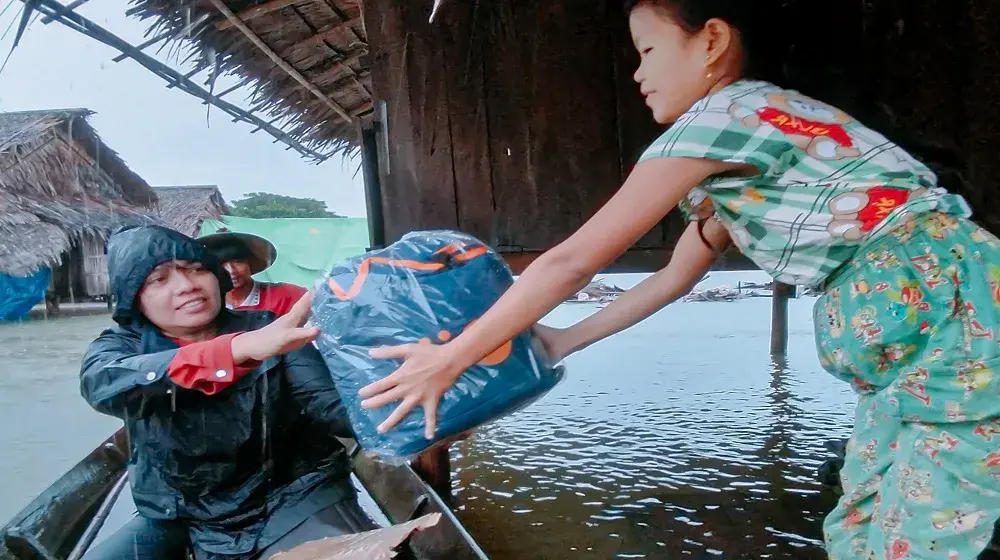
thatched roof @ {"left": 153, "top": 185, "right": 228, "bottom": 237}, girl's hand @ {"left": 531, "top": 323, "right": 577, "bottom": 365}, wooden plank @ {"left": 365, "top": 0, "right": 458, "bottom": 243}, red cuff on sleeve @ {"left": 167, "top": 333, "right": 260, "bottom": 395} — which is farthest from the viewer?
thatched roof @ {"left": 153, "top": 185, "right": 228, "bottom": 237}

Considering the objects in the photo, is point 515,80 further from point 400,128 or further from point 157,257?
point 157,257

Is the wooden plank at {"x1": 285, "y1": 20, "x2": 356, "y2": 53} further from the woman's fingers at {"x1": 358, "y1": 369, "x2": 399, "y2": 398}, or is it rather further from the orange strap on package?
the woman's fingers at {"x1": 358, "y1": 369, "x2": 399, "y2": 398}

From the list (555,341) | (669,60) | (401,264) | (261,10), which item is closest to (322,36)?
(261,10)

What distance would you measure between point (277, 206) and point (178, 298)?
28894mm

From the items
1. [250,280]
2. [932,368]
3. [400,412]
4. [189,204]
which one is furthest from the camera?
[189,204]

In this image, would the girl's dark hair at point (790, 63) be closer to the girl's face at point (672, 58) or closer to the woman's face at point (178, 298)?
the girl's face at point (672, 58)

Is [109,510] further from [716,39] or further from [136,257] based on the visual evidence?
[716,39]

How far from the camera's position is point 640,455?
13.7 feet

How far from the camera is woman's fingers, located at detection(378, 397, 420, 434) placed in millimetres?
1103

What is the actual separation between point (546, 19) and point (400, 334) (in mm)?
2238

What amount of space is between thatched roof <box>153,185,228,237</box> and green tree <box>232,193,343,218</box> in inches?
415

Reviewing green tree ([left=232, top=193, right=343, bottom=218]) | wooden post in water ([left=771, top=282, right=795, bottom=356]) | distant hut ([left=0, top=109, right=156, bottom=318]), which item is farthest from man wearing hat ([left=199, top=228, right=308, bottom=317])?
green tree ([left=232, top=193, right=343, bottom=218])

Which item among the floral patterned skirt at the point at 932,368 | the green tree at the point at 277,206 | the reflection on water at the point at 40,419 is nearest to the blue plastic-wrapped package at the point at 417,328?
the floral patterned skirt at the point at 932,368

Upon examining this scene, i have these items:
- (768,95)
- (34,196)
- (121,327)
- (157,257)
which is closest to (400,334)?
(768,95)
